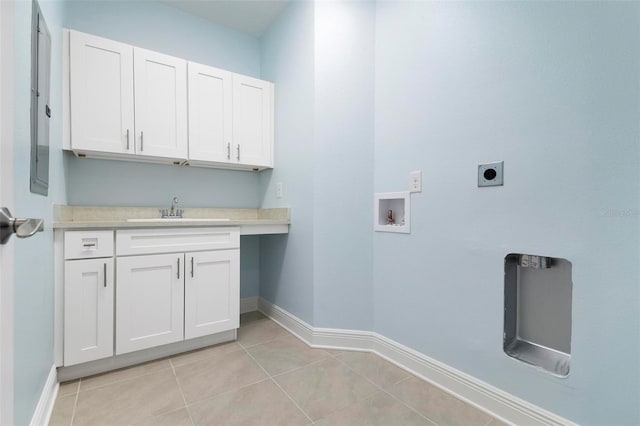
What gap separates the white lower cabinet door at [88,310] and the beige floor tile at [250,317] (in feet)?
3.36

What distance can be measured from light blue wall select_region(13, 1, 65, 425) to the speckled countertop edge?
0.64ft

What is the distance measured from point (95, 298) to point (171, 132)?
119 centimetres

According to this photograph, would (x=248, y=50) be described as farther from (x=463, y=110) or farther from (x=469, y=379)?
(x=469, y=379)

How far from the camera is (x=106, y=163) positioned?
2227mm

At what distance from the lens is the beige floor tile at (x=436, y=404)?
135cm

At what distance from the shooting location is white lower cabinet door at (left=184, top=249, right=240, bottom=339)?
194cm

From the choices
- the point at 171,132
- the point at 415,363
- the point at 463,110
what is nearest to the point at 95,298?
the point at 171,132

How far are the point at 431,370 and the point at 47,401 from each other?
1.85 m

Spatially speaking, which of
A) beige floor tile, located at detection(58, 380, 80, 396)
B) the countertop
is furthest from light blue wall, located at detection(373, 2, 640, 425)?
beige floor tile, located at detection(58, 380, 80, 396)

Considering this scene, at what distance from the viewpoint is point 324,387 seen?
1.60 m

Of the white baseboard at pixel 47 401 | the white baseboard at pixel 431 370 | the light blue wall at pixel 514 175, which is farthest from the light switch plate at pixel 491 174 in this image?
the white baseboard at pixel 47 401

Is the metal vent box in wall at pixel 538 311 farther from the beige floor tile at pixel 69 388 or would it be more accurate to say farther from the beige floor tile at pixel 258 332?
→ the beige floor tile at pixel 69 388

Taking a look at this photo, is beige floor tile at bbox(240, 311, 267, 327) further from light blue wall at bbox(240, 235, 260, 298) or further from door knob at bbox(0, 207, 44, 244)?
door knob at bbox(0, 207, 44, 244)

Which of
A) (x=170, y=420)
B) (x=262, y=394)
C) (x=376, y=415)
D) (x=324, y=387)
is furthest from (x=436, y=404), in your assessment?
(x=170, y=420)
